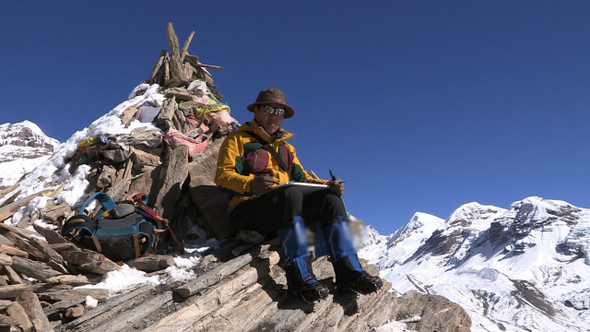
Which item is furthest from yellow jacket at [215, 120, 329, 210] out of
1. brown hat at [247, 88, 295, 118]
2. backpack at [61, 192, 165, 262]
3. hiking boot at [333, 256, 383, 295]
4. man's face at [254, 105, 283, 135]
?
backpack at [61, 192, 165, 262]

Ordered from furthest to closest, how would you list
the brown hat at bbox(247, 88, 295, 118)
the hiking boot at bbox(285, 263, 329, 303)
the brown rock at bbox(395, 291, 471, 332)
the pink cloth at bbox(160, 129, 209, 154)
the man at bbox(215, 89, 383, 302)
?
1. the pink cloth at bbox(160, 129, 209, 154)
2. the brown rock at bbox(395, 291, 471, 332)
3. the brown hat at bbox(247, 88, 295, 118)
4. the man at bbox(215, 89, 383, 302)
5. the hiking boot at bbox(285, 263, 329, 303)

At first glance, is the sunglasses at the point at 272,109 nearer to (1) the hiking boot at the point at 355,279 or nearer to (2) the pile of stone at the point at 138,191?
(2) the pile of stone at the point at 138,191

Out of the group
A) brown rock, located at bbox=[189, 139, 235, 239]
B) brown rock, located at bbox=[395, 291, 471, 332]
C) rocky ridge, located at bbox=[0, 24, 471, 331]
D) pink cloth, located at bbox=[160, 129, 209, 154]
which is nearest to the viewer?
rocky ridge, located at bbox=[0, 24, 471, 331]

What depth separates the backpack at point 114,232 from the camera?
5371 mm

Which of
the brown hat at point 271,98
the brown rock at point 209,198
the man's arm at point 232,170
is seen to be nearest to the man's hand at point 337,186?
the man's arm at point 232,170

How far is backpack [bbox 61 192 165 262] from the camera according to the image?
5371 millimetres

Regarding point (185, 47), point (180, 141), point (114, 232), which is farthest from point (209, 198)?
point (185, 47)

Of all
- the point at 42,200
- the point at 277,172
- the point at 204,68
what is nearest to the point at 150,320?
the point at 277,172

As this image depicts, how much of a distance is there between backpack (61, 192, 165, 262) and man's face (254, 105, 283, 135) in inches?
103

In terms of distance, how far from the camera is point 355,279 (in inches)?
202

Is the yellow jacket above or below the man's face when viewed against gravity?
below

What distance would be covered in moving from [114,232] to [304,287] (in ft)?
10.1

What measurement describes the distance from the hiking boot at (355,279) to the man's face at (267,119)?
2.73 meters

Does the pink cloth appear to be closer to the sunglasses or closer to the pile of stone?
the pile of stone
